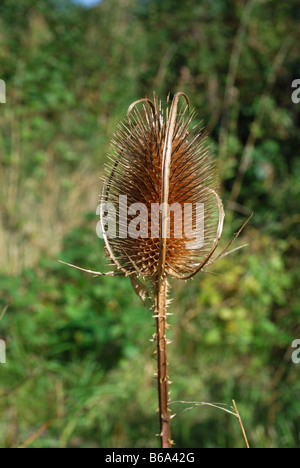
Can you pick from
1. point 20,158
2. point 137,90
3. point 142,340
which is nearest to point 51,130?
point 20,158

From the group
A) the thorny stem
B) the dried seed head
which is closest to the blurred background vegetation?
the dried seed head

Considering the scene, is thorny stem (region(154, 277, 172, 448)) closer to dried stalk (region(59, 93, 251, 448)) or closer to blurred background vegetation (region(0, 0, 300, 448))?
dried stalk (region(59, 93, 251, 448))

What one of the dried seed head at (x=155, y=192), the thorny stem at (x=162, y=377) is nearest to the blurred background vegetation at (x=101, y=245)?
the dried seed head at (x=155, y=192)

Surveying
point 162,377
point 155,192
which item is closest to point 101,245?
point 155,192

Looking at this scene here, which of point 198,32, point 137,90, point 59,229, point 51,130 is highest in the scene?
point 198,32

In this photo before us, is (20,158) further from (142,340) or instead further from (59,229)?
(142,340)

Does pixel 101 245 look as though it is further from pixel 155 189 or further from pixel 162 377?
pixel 162 377
